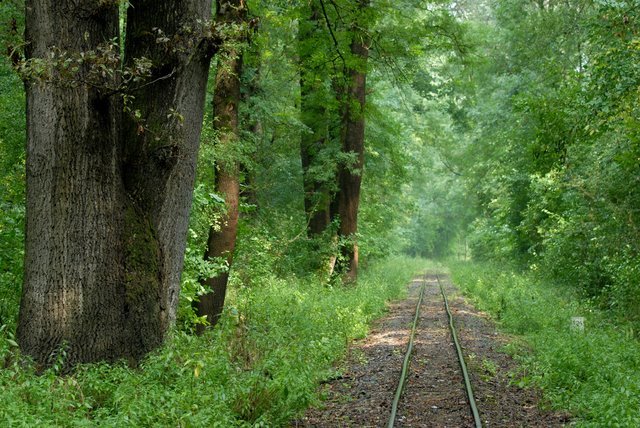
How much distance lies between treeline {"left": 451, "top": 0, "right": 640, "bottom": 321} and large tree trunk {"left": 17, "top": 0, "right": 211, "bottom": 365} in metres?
7.00

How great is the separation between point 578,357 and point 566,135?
17.2 feet

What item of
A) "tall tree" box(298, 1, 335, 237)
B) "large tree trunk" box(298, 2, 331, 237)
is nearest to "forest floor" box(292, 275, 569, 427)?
"tall tree" box(298, 1, 335, 237)

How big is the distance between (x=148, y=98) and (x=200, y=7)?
45.7 inches

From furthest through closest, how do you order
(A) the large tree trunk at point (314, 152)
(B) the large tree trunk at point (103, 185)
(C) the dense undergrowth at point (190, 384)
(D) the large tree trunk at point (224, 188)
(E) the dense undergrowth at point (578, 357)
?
(A) the large tree trunk at point (314, 152) < (D) the large tree trunk at point (224, 188) < (E) the dense undergrowth at point (578, 357) < (B) the large tree trunk at point (103, 185) < (C) the dense undergrowth at point (190, 384)

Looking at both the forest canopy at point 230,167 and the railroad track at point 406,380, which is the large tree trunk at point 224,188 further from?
the railroad track at point 406,380

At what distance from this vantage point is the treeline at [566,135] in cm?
1121

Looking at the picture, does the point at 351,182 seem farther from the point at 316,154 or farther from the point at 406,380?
the point at 406,380

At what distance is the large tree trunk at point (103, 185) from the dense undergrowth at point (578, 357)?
501cm

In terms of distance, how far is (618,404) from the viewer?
23.6 feet

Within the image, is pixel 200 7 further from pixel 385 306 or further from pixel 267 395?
→ pixel 385 306

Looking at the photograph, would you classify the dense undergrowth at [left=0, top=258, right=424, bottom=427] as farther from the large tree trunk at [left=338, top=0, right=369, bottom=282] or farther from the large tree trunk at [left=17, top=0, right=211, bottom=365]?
the large tree trunk at [left=338, top=0, right=369, bottom=282]

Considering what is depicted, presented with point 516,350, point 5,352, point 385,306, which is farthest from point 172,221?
point 385,306

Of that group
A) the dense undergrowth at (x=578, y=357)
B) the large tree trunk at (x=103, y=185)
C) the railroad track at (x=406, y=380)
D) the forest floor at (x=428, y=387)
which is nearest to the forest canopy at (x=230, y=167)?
the large tree trunk at (x=103, y=185)

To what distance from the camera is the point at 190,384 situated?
668 cm
